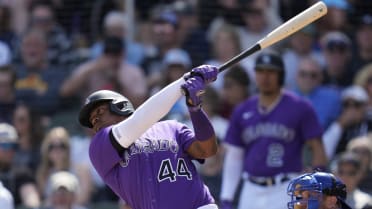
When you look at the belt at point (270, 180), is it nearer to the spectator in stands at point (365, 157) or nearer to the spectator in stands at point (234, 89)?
the spectator in stands at point (365, 157)

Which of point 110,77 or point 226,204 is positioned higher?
point 110,77

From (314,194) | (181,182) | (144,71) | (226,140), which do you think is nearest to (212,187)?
(226,140)

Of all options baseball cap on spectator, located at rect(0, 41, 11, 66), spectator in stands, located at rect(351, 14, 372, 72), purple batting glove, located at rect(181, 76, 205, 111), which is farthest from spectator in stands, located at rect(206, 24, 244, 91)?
purple batting glove, located at rect(181, 76, 205, 111)

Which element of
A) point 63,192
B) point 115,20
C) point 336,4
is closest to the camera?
point 63,192

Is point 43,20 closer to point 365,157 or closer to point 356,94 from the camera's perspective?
point 356,94

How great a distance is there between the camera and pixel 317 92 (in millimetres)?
9727

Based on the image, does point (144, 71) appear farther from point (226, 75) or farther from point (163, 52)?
point (226, 75)

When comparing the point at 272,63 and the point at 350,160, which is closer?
the point at 272,63

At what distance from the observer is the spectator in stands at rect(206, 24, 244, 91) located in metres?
10.2

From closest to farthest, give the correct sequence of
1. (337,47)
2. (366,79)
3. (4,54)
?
(366,79) → (337,47) → (4,54)

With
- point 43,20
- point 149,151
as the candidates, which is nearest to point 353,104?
point 43,20

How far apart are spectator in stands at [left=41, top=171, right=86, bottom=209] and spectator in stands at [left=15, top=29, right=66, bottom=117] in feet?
4.83

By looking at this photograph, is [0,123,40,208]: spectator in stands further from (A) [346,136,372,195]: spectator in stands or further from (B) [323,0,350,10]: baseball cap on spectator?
(B) [323,0,350,10]: baseball cap on spectator

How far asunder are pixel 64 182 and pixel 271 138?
179 cm
